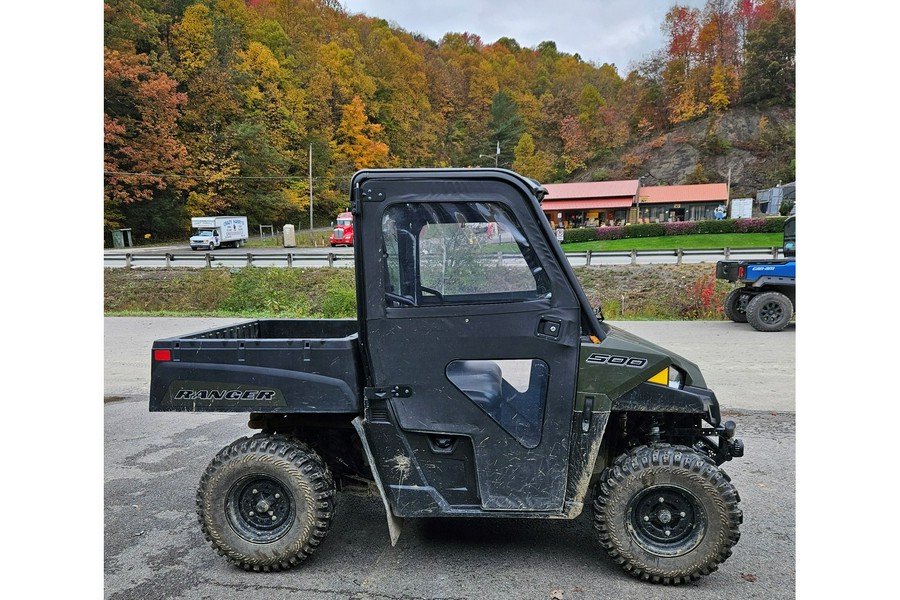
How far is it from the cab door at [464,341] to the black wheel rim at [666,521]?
1.40ft

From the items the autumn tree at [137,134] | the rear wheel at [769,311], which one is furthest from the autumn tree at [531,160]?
the rear wheel at [769,311]

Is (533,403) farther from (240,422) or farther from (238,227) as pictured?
(238,227)

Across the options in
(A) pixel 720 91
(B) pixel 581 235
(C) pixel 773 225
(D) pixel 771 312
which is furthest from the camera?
(A) pixel 720 91

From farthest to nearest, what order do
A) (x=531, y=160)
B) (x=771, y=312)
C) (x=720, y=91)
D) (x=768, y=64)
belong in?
(x=720, y=91), (x=768, y=64), (x=531, y=160), (x=771, y=312)

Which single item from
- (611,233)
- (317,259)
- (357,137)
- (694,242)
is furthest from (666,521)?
(357,137)

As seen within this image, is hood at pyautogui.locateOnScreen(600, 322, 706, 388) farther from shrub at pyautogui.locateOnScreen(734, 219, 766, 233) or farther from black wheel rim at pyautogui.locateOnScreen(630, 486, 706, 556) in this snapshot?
shrub at pyautogui.locateOnScreen(734, 219, 766, 233)

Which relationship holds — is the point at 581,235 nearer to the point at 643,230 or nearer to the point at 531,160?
the point at 643,230

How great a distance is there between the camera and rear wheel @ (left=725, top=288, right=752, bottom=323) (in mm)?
13312

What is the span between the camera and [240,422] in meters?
6.38

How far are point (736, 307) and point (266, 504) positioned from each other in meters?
12.4

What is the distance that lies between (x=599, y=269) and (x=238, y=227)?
84.4 ft

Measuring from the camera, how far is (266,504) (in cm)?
339

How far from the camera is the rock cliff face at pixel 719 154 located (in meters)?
63.8

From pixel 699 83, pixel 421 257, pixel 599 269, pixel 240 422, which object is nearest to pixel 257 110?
pixel 599 269
